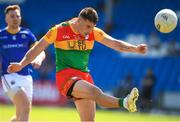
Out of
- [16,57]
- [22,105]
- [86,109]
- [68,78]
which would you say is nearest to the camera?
[86,109]

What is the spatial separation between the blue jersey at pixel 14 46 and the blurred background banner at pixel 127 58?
15.5 m

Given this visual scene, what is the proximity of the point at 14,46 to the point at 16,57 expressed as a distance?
250 millimetres

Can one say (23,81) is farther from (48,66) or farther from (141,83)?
(48,66)

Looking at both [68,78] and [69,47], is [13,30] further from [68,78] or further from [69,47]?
[68,78]

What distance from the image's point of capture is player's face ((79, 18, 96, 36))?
1225 centimetres

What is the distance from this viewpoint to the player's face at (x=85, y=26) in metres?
12.2

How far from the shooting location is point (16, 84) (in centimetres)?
1404

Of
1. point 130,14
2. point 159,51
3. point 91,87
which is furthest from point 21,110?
point 130,14

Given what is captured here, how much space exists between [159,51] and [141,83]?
2.70 meters

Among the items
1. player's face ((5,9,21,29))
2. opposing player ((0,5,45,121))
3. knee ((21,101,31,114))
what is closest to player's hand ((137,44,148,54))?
opposing player ((0,5,45,121))

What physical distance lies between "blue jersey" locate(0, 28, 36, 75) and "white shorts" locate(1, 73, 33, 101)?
0.13m

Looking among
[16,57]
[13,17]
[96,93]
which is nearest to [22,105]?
[16,57]

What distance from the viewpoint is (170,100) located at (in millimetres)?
31422

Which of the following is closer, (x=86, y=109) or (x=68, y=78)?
(x=86, y=109)
